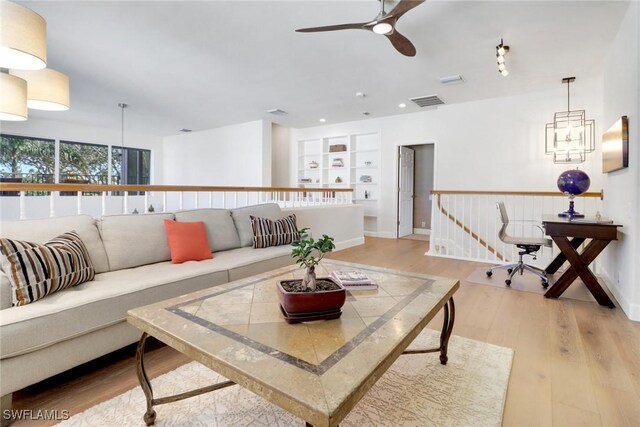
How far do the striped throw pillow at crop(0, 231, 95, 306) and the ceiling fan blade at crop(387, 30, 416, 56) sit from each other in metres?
2.98

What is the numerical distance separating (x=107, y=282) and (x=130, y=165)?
319 inches

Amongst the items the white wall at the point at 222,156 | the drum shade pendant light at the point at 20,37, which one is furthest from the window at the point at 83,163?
the drum shade pendant light at the point at 20,37

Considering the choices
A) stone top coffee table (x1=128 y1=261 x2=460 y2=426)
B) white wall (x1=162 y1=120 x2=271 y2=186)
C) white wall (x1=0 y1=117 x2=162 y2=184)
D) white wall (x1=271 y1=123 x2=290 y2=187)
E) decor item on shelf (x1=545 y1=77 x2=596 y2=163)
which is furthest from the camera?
white wall (x1=271 y1=123 x2=290 y2=187)

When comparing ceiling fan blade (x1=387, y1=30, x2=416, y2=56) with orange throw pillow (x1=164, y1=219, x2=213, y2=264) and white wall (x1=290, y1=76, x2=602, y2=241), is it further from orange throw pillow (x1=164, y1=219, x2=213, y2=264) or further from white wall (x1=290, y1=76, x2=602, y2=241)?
white wall (x1=290, y1=76, x2=602, y2=241)

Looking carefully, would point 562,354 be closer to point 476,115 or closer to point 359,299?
point 359,299

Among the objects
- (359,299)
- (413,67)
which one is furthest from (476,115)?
(359,299)

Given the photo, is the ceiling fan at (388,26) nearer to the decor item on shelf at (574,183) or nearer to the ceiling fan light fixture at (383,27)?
the ceiling fan light fixture at (383,27)

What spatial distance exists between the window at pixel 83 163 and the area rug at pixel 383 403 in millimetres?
7533

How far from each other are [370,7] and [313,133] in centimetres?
510

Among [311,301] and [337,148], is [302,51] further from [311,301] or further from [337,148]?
[337,148]

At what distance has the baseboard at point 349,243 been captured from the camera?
18.6 feet

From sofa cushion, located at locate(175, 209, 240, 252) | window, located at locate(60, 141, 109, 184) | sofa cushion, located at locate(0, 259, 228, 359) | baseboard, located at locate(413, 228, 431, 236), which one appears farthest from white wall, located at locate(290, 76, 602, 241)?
window, located at locate(60, 141, 109, 184)

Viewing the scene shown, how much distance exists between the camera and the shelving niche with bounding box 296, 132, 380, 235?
24.0ft

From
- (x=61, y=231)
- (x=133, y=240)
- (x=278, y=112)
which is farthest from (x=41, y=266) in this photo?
(x=278, y=112)
